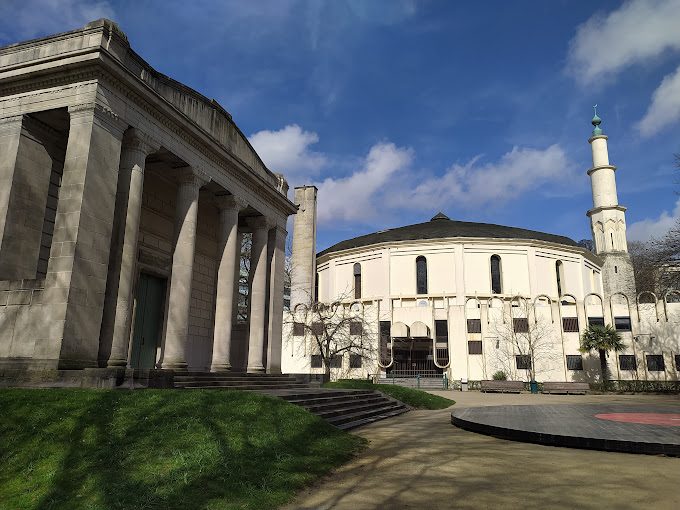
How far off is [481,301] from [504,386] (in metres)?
12.3

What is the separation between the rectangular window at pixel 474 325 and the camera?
146 feet

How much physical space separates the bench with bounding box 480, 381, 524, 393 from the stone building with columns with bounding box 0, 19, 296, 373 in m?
24.0

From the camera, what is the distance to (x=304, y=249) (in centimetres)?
5459

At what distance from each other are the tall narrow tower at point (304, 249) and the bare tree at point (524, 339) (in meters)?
20.5

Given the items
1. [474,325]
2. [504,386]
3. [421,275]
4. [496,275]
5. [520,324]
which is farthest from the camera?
[421,275]

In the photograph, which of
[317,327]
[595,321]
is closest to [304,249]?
[317,327]

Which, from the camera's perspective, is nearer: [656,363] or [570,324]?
Answer: [656,363]

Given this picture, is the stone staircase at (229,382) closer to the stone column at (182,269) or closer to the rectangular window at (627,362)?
the stone column at (182,269)

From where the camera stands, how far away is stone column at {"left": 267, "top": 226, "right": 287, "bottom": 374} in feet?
75.6

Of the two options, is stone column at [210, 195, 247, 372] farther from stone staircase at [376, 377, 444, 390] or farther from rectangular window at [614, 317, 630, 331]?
rectangular window at [614, 317, 630, 331]

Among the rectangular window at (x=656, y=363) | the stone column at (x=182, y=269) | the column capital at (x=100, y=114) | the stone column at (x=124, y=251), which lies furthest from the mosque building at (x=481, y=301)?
the column capital at (x=100, y=114)

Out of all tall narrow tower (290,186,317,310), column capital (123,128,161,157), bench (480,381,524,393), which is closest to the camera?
column capital (123,128,161,157)

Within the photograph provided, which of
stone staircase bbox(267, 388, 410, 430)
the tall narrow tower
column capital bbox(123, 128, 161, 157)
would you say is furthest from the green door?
the tall narrow tower

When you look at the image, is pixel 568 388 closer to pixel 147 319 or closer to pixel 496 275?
pixel 496 275
